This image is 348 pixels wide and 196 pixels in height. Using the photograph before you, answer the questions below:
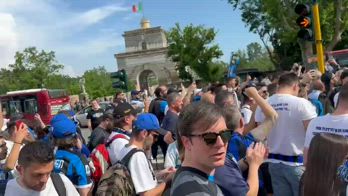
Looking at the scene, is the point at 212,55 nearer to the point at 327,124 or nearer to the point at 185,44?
the point at 185,44

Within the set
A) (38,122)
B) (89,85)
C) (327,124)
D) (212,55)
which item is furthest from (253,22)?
(327,124)

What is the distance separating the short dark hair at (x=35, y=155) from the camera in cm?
317

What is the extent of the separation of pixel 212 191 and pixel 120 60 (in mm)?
78778

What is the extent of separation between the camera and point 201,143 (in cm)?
237

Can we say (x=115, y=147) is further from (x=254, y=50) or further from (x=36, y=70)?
(x=254, y=50)

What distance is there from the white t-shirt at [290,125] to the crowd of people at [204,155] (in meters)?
0.01

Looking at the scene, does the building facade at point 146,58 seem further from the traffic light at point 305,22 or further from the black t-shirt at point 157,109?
the traffic light at point 305,22

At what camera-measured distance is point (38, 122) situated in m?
7.91

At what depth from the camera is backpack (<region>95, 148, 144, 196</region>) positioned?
12.0 ft

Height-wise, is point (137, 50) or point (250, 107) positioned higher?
point (137, 50)

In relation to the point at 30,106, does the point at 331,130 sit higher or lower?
higher

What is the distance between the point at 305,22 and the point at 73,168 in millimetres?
7110

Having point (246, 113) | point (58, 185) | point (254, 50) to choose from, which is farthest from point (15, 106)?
point (254, 50)

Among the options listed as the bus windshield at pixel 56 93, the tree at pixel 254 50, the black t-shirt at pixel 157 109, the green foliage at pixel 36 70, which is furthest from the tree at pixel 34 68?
the tree at pixel 254 50
